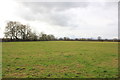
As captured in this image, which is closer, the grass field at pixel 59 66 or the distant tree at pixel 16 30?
the grass field at pixel 59 66

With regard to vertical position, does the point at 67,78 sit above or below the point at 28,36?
below

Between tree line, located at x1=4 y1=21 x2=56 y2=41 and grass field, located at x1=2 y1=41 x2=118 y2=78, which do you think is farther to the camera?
tree line, located at x1=4 y1=21 x2=56 y2=41

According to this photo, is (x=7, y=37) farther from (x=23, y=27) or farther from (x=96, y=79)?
(x=96, y=79)

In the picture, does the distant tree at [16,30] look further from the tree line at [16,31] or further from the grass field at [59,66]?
the grass field at [59,66]

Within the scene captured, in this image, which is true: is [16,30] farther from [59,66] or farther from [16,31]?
[59,66]

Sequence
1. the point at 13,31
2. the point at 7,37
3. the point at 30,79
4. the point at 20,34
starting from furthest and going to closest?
1. the point at 20,34
2. the point at 13,31
3. the point at 7,37
4. the point at 30,79

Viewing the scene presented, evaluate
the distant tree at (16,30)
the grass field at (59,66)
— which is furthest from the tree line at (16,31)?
the grass field at (59,66)

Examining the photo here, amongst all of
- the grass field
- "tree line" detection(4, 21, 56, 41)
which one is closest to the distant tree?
"tree line" detection(4, 21, 56, 41)

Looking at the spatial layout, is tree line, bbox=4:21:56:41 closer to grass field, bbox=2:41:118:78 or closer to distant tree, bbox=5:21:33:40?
distant tree, bbox=5:21:33:40

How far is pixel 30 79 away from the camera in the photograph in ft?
16.7

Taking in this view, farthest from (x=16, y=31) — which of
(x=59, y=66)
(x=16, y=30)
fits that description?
(x=59, y=66)

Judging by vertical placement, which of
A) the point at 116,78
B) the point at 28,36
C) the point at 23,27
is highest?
the point at 23,27

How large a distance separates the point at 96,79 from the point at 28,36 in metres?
82.0

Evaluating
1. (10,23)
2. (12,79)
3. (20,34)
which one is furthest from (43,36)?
(12,79)
